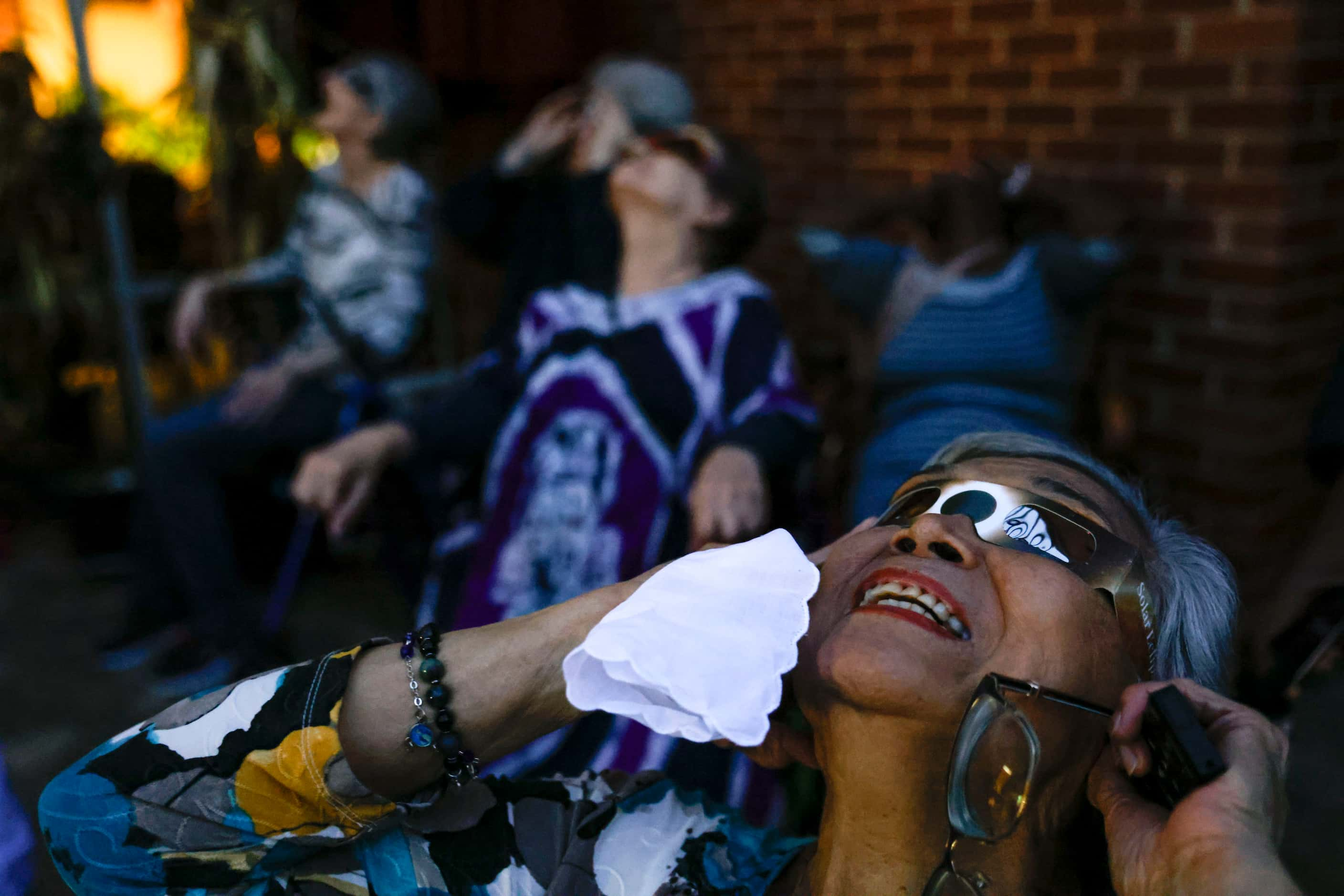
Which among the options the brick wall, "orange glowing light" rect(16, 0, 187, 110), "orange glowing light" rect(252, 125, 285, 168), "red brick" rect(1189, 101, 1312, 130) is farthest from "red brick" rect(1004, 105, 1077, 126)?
"orange glowing light" rect(16, 0, 187, 110)

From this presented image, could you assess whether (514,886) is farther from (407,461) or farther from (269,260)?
(269,260)

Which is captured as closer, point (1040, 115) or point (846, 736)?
point (846, 736)

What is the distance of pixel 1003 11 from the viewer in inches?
115

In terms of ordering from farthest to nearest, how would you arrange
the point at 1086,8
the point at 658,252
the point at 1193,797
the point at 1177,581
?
the point at 1086,8 < the point at 658,252 < the point at 1177,581 < the point at 1193,797

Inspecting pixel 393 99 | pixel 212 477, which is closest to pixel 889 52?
pixel 393 99

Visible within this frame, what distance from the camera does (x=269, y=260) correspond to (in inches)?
145

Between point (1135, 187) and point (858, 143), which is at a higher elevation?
point (858, 143)

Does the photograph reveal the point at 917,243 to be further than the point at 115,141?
No

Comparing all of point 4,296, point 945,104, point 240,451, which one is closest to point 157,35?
point 4,296

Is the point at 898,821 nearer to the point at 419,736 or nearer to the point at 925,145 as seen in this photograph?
the point at 419,736

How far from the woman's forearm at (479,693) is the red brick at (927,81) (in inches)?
99.3

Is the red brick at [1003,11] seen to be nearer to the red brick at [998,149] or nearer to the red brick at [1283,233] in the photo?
the red brick at [998,149]

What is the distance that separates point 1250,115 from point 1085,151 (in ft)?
1.43

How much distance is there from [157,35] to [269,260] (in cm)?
162
